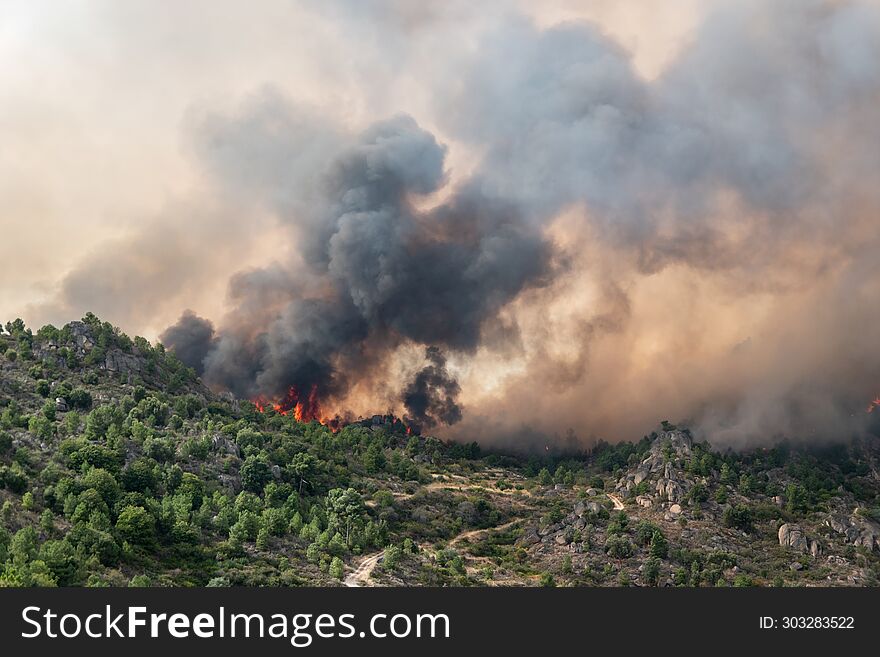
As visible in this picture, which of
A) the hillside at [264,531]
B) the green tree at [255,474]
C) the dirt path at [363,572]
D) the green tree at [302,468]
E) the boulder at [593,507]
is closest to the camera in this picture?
the hillside at [264,531]

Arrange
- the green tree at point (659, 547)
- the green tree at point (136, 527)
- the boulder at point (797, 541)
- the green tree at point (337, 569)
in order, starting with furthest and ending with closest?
the boulder at point (797, 541) < the green tree at point (659, 547) < the green tree at point (337, 569) < the green tree at point (136, 527)

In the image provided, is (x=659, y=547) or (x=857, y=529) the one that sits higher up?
(x=857, y=529)

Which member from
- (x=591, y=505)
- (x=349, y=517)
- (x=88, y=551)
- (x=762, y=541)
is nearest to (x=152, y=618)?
(x=88, y=551)

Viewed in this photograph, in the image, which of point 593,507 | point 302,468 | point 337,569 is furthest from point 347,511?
point 593,507

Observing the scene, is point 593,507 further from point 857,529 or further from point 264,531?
point 264,531

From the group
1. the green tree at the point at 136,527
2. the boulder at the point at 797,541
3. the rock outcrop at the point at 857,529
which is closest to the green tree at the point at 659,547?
the boulder at the point at 797,541

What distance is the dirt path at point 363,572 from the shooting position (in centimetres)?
13938

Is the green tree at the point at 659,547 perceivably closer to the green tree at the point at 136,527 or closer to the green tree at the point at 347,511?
the green tree at the point at 347,511

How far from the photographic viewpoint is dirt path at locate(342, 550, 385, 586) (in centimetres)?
13938

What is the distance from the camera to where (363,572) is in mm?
146625

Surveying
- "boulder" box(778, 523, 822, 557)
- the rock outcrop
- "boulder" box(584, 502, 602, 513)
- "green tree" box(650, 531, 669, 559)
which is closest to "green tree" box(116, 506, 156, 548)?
"green tree" box(650, 531, 669, 559)

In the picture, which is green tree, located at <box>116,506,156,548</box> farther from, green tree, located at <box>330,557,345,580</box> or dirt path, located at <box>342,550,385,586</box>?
dirt path, located at <box>342,550,385,586</box>

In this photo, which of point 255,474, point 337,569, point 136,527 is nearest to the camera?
point 136,527

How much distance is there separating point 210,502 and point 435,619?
85.3m
